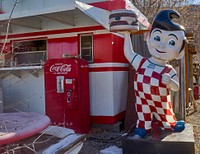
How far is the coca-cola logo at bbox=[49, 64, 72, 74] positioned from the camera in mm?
5977

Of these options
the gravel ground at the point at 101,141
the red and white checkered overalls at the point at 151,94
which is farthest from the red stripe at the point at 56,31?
the gravel ground at the point at 101,141

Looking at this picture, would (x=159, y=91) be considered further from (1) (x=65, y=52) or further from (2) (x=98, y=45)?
(1) (x=65, y=52)

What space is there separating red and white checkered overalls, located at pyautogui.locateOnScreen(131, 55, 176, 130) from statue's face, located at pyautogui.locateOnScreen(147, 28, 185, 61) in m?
0.20

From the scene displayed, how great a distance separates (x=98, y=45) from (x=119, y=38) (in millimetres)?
643

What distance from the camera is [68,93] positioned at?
19.5 ft

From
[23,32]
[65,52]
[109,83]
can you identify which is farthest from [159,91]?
[23,32]

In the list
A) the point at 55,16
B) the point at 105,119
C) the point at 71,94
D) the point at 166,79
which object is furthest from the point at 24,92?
the point at 166,79

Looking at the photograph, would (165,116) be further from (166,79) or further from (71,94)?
→ (71,94)

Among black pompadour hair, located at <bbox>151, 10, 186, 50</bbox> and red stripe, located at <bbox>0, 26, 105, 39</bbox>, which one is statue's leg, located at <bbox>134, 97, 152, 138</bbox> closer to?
black pompadour hair, located at <bbox>151, 10, 186, 50</bbox>

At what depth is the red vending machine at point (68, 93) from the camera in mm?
5922

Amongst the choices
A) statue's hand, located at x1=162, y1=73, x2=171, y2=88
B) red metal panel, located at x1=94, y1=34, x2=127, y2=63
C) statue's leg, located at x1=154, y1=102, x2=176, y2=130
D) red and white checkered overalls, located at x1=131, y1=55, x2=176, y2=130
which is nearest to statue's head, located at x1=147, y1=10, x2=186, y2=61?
red and white checkered overalls, located at x1=131, y1=55, x2=176, y2=130

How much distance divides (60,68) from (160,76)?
7.87 ft

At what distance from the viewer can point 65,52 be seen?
6.86 metres

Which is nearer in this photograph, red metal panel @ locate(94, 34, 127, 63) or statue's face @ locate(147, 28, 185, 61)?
statue's face @ locate(147, 28, 185, 61)
